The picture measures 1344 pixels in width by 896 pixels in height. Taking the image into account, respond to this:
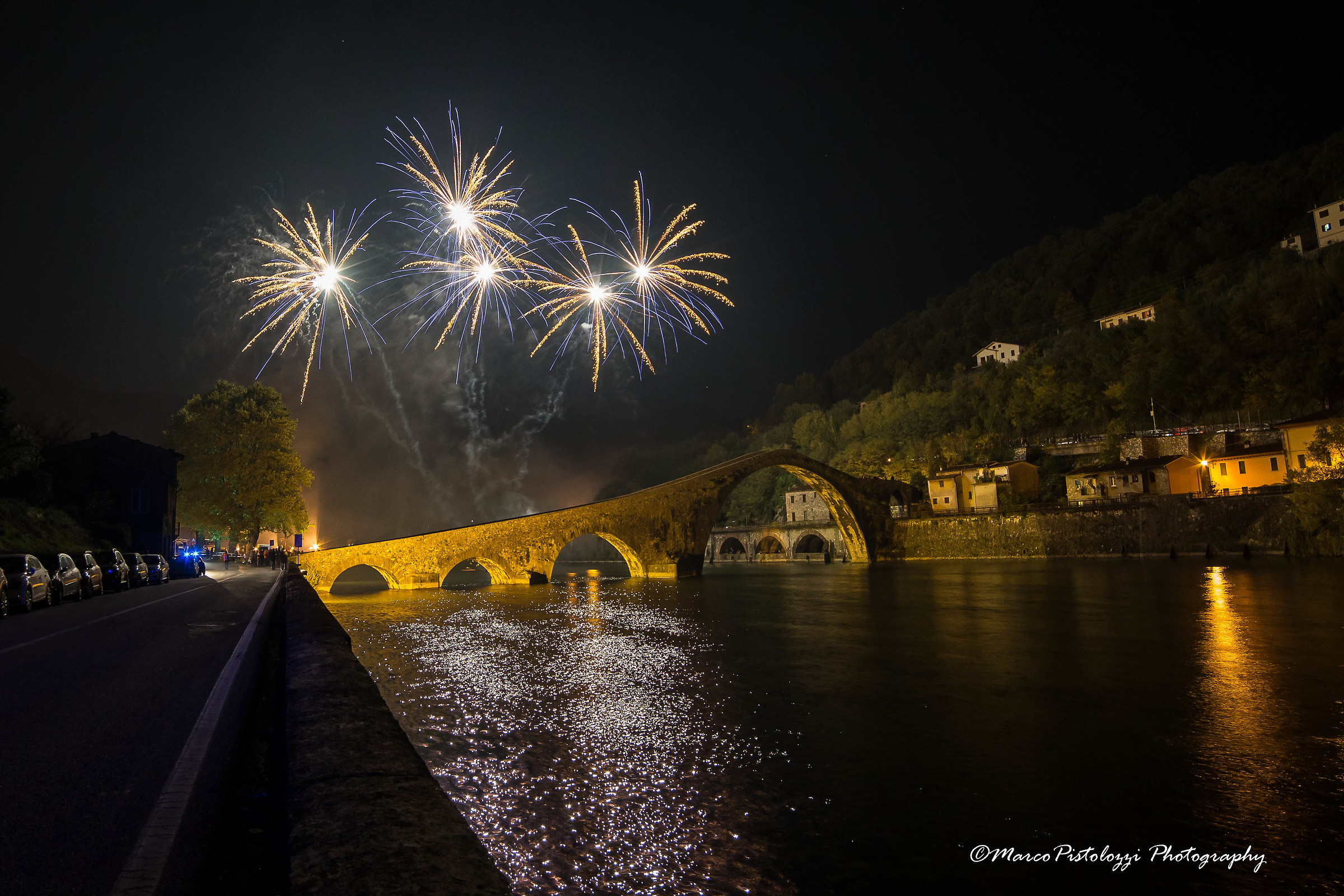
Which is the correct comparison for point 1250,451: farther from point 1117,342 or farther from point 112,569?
point 112,569

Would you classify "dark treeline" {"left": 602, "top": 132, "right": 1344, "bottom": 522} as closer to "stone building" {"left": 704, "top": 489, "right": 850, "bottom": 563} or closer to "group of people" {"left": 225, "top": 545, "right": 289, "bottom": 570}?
"stone building" {"left": 704, "top": 489, "right": 850, "bottom": 563}

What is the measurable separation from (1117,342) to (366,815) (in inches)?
3088

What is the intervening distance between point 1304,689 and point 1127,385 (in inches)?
2490

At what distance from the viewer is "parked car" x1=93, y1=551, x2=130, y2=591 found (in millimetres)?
20703

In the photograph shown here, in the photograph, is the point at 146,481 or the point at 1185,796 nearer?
the point at 1185,796

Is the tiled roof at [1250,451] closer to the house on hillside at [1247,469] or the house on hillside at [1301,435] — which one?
the house on hillside at [1247,469]

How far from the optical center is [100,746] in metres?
4.07

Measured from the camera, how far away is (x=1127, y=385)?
6078cm

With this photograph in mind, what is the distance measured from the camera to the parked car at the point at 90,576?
18375 millimetres

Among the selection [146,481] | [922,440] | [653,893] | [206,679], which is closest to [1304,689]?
[653,893]

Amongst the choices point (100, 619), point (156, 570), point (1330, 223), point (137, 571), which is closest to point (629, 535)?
point (156, 570)

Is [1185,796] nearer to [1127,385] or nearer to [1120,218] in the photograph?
[1127,385]

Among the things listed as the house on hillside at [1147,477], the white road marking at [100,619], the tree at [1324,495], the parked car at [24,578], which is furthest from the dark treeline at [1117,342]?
the parked car at [24,578]

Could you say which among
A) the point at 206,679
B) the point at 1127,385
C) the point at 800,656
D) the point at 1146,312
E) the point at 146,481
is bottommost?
the point at 800,656
